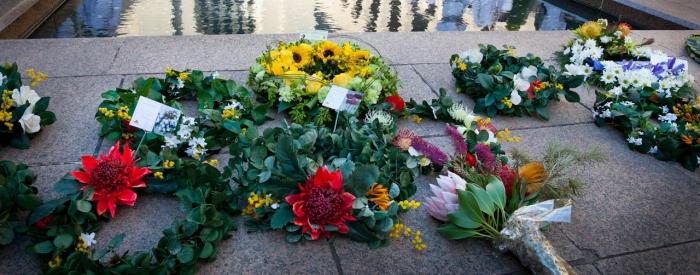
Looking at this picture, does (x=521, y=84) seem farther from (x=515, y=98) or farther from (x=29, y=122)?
(x=29, y=122)

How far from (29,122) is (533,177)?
2.59 meters

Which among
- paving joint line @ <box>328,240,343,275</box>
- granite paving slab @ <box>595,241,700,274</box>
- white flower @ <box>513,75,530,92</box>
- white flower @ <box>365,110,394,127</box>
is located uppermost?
white flower @ <box>513,75,530,92</box>

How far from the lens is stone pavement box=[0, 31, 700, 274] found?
6.60 ft

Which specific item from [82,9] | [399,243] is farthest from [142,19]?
[399,243]

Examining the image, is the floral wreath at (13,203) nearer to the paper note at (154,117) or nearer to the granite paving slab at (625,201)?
the paper note at (154,117)

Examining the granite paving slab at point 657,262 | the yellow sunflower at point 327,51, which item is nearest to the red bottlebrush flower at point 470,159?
the granite paving slab at point 657,262

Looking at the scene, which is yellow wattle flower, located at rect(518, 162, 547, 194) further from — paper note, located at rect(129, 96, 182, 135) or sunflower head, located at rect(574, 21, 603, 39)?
sunflower head, located at rect(574, 21, 603, 39)

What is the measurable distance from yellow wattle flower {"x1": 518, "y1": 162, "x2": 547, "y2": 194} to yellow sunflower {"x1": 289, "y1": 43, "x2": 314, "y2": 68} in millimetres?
1586

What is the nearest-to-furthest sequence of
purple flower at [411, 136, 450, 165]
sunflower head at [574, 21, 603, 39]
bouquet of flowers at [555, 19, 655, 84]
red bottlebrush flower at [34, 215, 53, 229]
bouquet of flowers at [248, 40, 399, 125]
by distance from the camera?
red bottlebrush flower at [34, 215, 53, 229], purple flower at [411, 136, 450, 165], bouquet of flowers at [248, 40, 399, 125], bouquet of flowers at [555, 19, 655, 84], sunflower head at [574, 21, 603, 39]

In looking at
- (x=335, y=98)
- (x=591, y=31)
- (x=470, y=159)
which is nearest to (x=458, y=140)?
(x=470, y=159)

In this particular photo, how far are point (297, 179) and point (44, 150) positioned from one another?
1.47m

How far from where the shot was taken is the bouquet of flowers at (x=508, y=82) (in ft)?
10.9

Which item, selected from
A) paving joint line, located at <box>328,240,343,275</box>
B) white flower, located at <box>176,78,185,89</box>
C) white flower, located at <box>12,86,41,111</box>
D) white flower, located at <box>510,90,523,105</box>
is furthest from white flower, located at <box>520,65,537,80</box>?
white flower, located at <box>12,86,41,111</box>

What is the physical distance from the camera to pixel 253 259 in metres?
1.96
